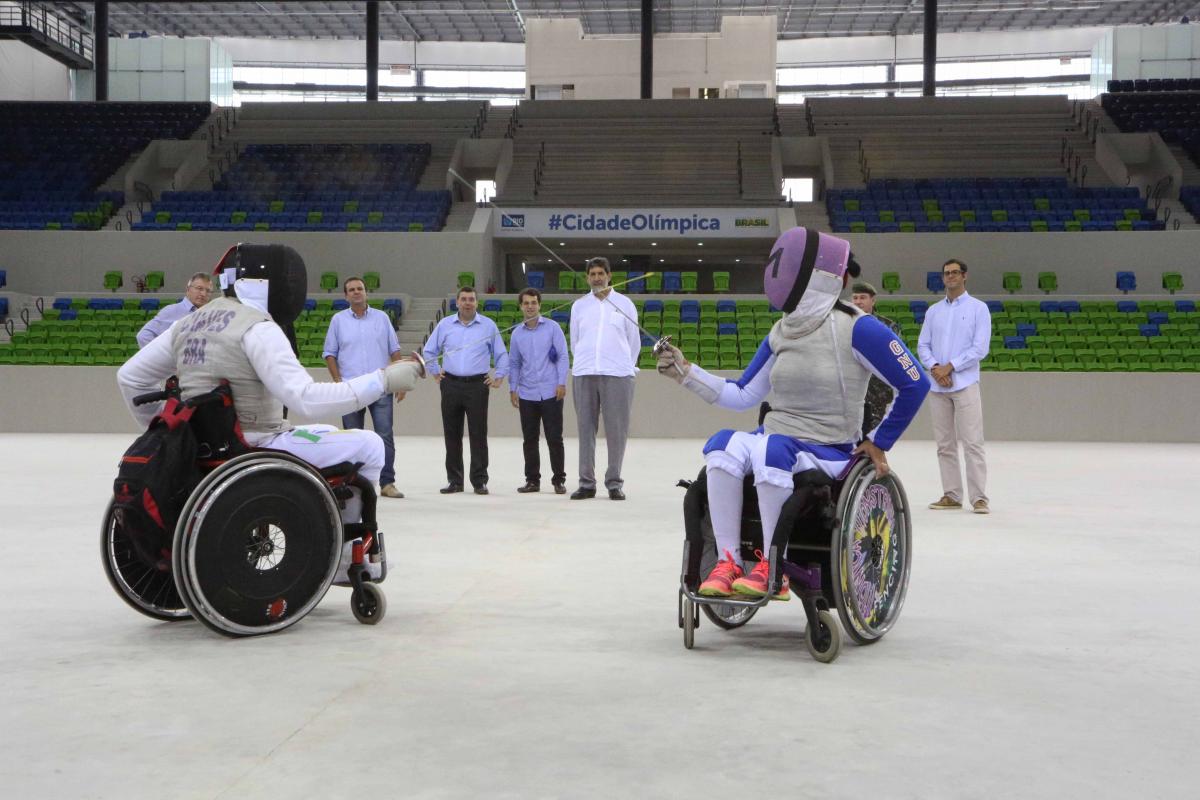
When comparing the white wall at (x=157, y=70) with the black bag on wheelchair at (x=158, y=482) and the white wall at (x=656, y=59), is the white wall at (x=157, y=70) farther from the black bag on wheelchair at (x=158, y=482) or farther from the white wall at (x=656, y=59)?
the black bag on wheelchair at (x=158, y=482)

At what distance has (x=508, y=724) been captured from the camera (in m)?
2.78

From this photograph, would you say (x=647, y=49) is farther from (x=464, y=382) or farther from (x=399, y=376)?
(x=399, y=376)

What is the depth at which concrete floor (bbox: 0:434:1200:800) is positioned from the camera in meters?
2.42

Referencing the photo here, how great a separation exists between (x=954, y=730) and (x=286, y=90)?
135ft

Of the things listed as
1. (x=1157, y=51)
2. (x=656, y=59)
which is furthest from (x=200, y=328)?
(x=1157, y=51)

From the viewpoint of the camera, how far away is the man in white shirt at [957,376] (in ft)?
24.6

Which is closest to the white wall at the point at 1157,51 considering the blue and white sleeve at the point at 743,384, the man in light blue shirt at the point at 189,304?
the man in light blue shirt at the point at 189,304

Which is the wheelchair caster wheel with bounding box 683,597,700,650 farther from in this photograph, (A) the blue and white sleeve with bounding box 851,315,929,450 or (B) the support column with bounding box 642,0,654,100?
(B) the support column with bounding box 642,0,654,100

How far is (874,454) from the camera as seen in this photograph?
11.9 feet

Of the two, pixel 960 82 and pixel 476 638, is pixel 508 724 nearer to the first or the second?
pixel 476 638

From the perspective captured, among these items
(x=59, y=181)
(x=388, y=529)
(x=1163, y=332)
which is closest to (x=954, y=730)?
(x=388, y=529)

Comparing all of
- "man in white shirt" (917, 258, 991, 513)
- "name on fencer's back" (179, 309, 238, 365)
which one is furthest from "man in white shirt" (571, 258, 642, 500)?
"name on fencer's back" (179, 309, 238, 365)

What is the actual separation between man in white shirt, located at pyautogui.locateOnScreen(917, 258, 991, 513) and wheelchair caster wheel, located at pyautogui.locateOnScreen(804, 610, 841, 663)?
420 cm

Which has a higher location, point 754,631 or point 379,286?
point 379,286
